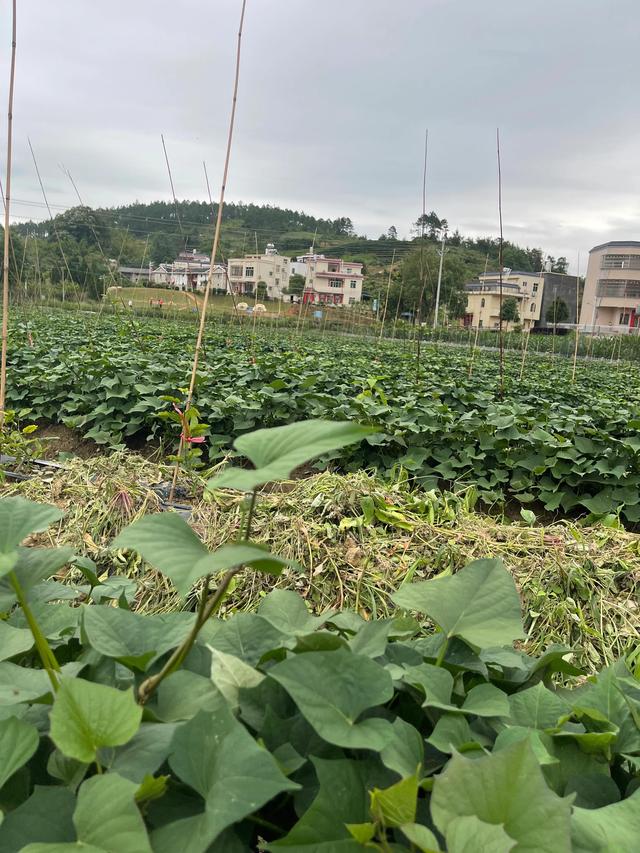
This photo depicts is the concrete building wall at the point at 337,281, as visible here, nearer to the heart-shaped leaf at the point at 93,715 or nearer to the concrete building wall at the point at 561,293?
the concrete building wall at the point at 561,293

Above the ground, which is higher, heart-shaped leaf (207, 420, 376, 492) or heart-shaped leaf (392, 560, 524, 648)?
heart-shaped leaf (207, 420, 376, 492)

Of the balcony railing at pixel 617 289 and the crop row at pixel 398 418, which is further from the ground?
the balcony railing at pixel 617 289

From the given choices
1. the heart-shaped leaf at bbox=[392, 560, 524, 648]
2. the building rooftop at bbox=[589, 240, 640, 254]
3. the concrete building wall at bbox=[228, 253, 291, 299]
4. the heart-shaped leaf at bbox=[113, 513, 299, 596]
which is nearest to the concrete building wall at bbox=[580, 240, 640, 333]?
the building rooftop at bbox=[589, 240, 640, 254]

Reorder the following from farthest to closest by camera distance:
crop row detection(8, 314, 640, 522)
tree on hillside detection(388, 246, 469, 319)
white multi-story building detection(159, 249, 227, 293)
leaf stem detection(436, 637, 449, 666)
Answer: tree on hillside detection(388, 246, 469, 319) < white multi-story building detection(159, 249, 227, 293) < crop row detection(8, 314, 640, 522) < leaf stem detection(436, 637, 449, 666)

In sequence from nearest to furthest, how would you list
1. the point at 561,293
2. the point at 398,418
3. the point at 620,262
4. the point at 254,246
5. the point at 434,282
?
the point at 398,418
the point at 254,246
the point at 434,282
the point at 620,262
the point at 561,293

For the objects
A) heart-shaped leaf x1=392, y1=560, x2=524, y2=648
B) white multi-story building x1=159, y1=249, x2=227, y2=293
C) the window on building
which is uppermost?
the window on building

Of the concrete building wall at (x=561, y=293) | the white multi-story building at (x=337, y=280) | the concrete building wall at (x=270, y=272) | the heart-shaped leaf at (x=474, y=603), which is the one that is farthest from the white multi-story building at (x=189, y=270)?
the concrete building wall at (x=561, y=293)

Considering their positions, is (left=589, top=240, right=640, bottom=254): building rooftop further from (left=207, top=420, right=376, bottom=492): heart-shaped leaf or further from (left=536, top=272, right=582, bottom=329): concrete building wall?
(left=207, top=420, right=376, bottom=492): heart-shaped leaf

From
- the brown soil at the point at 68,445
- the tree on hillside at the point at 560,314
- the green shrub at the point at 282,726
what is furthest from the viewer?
the tree on hillside at the point at 560,314

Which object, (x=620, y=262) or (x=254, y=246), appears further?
(x=620, y=262)

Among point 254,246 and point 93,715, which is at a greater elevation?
point 254,246

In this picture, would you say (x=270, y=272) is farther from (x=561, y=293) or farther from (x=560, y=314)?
(x=561, y=293)

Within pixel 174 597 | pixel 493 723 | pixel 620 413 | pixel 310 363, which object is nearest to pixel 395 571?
pixel 174 597

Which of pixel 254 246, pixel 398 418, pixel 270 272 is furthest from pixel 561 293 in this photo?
pixel 398 418
